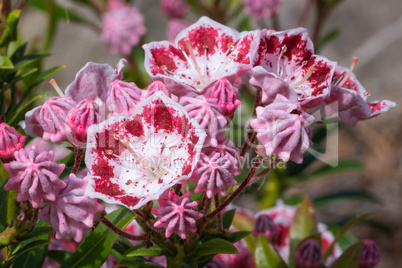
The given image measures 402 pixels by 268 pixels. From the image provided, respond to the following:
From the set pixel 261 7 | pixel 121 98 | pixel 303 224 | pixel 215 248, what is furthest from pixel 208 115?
pixel 261 7

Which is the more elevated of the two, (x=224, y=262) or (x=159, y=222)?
(x=159, y=222)

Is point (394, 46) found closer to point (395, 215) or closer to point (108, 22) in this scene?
point (395, 215)

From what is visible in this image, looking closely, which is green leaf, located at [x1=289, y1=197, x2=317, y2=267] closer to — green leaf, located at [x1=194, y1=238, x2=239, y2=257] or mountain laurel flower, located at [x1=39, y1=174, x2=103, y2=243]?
green leaf, located at [x1=194, y1=238, x2=239, y2=257]

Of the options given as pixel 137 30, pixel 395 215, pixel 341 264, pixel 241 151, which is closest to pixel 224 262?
pixel 341 264

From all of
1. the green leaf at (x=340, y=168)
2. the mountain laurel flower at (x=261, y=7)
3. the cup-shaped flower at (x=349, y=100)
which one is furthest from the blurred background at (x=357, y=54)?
the cup-shaped flower at (x=349, y=100)

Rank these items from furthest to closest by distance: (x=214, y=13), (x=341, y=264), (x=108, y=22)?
(x=108, y=22) < (x=214, y=13) < (x=341, y=264)

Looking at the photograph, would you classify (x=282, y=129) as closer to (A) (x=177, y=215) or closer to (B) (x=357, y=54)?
(A) (x=177, y=215)
